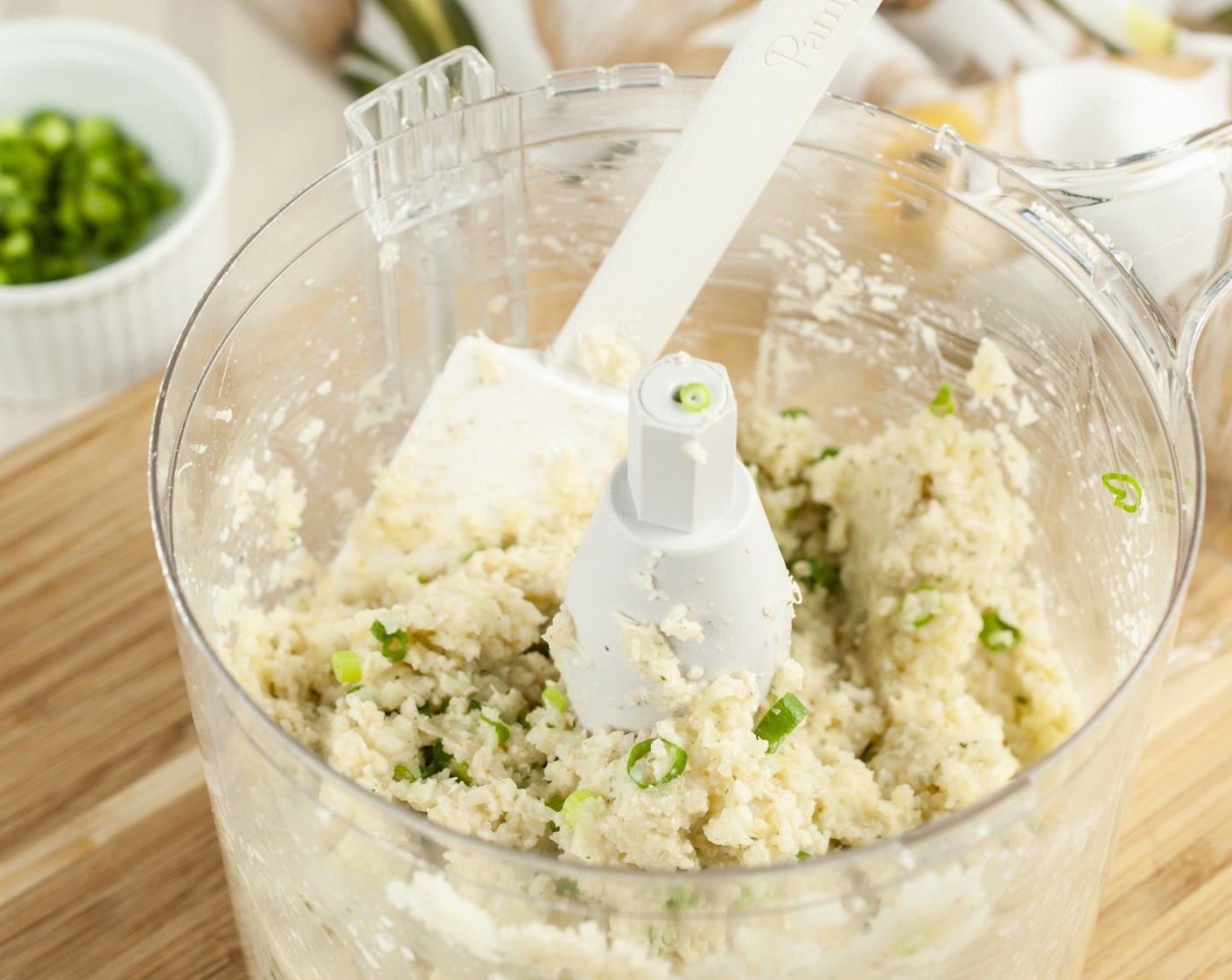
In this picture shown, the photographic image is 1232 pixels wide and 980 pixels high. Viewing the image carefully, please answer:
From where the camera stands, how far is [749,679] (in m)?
0.85

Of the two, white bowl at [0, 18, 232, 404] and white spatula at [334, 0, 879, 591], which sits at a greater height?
white spatula at [334, 0, 879, 591]

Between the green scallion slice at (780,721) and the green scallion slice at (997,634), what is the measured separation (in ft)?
0.81

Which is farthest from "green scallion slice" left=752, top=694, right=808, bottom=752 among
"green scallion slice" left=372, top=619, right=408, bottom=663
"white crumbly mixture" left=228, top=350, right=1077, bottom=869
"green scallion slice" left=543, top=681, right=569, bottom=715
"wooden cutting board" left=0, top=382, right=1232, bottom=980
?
"wooden cutting board" left=0, top=382, right=1232, bottom=980

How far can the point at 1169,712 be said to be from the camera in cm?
116

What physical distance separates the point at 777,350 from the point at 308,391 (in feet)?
1.21

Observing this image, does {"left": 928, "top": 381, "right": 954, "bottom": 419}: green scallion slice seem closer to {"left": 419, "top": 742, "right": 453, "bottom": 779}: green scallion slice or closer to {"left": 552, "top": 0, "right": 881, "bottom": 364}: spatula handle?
{"left": 552, "top": 0, "right": 881, "bottom": 364}: spatula handle

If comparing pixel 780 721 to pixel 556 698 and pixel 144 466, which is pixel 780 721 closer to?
pixel 556 698

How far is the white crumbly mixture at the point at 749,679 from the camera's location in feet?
2.68

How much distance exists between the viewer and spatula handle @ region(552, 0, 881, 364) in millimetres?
887

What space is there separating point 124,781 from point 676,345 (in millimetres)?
545

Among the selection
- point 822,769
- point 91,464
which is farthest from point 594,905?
point 91,464

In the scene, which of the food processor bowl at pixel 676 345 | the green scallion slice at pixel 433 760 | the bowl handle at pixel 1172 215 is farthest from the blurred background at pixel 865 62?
the green scallion slice at pixel 433 760

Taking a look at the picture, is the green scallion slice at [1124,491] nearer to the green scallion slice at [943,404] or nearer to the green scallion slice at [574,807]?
the green scallion slice at [943,404]

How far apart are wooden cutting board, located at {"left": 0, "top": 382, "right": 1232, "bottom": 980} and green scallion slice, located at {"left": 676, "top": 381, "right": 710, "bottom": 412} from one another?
1.84 feet
